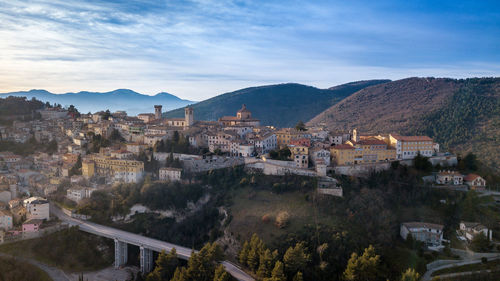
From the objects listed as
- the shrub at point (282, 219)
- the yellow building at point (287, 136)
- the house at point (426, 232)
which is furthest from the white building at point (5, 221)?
the house at point (426, 232)

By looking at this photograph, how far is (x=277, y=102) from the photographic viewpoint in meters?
107

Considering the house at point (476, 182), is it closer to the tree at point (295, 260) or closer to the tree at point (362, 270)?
the tree at point (362, 270)

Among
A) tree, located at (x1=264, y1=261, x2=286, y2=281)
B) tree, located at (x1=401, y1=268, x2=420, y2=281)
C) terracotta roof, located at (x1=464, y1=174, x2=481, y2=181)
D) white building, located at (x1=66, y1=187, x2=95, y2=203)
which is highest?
terracotta roof, located at (x1=464, y1=174, x2=481, y2=181)

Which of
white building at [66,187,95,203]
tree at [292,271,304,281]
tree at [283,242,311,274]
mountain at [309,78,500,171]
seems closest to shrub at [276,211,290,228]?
tree at [283,242,311,274]

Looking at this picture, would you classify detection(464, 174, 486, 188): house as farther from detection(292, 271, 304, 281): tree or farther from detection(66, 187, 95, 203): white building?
detection(66, 187, 95, 203): white building

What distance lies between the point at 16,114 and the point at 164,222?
36024mm

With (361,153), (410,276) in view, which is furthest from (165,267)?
(361,153)

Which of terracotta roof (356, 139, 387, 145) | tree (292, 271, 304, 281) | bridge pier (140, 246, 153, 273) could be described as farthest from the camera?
terracotta roof (356, 139, 387, 145)

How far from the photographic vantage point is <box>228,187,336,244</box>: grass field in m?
28.8

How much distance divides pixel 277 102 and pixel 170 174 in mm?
72657

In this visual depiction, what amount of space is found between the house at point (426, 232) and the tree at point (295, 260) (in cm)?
800

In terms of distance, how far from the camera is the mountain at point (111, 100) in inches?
3907

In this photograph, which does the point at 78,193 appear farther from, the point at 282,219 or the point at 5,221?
the point at 282,219

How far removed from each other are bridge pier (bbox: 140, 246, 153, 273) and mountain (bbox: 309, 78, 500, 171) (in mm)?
35412
